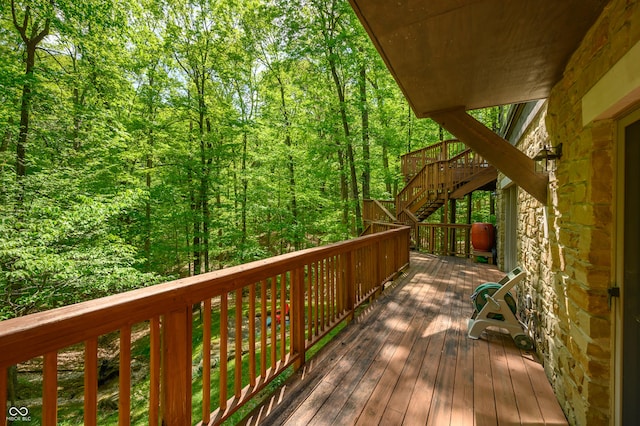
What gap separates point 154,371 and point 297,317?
4.17 ft

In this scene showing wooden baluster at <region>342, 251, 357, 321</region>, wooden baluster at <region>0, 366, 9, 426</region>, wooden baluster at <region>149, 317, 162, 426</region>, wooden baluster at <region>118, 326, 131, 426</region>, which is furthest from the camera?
wooden baluster at <region>342, 251, 357, 321</region>

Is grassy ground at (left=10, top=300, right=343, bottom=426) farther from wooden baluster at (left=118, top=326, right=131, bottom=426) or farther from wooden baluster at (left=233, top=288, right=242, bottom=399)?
wooden baluster at (left=118, top=326, right=131, bottom=426)

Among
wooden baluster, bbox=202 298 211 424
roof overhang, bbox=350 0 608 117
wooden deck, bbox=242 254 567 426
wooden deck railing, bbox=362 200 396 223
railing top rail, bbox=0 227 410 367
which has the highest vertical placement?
roof overhang, bbox=350 0 608 117

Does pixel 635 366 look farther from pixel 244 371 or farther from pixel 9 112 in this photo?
pixel 9 112

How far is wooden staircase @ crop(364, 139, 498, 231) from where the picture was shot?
9.01m

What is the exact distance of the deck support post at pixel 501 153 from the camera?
2508 mm

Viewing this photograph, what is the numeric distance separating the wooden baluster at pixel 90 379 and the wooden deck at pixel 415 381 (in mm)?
1058

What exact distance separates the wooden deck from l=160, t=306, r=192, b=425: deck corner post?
64cm

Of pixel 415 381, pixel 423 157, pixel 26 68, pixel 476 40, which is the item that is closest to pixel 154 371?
pixel 415 381

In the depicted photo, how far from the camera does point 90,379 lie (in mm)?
1044

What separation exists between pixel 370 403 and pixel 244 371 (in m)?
4.46

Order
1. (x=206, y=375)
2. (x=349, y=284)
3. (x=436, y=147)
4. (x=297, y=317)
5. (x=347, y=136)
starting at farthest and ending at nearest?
(x=436, y=147), (x=347, y=136), (x=349, y=284), (x=297, y=317), (x=206, y=375)

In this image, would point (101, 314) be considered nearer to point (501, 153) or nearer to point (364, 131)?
point (501, 153)

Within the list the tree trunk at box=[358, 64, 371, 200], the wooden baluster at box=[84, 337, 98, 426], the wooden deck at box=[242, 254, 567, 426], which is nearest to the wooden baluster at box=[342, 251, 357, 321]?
the wooden deck at box=[242, 254, 567, 426]
